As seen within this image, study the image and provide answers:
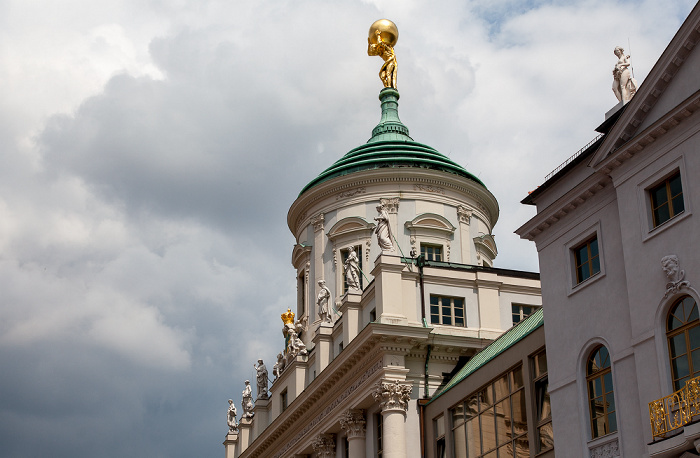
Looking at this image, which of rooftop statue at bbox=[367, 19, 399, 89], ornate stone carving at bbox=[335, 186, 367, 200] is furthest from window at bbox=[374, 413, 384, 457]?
rooftop statue at bbox=[367, 19, 399, 89]

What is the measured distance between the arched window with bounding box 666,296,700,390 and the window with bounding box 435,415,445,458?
17.0 m

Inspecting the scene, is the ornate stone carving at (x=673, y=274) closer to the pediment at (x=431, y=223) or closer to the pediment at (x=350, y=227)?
the pediment at (x=431, y=223)

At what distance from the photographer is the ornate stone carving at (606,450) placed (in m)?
27.5

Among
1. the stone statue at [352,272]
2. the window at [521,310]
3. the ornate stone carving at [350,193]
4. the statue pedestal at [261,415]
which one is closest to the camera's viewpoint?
the window at [521,310]

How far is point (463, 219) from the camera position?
57.5 m

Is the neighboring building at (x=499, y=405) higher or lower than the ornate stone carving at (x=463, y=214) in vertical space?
lower

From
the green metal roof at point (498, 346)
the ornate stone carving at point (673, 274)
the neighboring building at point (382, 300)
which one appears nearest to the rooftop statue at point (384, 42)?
the neighboring building at point (382, 300)

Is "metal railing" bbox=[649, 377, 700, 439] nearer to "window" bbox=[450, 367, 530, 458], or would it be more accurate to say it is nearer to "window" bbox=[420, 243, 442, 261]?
"window" bbox=[450, 367, 530, 458]

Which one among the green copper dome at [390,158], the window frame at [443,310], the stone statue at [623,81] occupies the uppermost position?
the green copper dome at [390,158]

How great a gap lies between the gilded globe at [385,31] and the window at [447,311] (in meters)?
23.4

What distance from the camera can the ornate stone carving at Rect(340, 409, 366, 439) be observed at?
1810 inches

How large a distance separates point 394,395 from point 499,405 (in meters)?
7.05

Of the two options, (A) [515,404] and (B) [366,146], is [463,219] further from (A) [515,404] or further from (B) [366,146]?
(A) [515,404]

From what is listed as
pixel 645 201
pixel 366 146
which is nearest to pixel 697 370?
pixel 645 201
